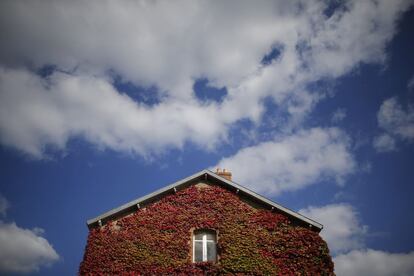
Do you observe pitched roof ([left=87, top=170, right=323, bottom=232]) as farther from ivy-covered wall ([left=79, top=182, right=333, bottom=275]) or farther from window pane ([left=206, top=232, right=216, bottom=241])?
window pane ([left=206, top=232, right=216, bottom=241])

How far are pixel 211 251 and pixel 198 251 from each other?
2.00 feet

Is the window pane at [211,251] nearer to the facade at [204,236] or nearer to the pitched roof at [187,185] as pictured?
the facade at [204,236]

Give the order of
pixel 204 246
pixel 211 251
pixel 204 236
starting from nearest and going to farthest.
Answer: pixel 211 251 → pixel 204 246 → pixel 204 236

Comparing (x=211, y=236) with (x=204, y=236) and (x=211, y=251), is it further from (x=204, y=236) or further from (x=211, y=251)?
(x=211, y=251)

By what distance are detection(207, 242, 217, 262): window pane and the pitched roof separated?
295 cm

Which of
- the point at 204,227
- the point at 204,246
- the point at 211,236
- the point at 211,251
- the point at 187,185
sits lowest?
the point at 211,251

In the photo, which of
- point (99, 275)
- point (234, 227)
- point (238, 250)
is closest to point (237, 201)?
point (234, 227)

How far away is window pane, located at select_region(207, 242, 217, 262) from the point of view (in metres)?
15.5

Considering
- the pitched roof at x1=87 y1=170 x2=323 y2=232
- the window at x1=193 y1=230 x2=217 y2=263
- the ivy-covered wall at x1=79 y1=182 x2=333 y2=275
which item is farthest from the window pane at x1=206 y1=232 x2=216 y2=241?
the pitched roof at x1=87 y1=170 x2=323 y2=232

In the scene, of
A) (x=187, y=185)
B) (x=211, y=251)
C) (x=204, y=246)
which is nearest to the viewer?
(x=211, y=251)

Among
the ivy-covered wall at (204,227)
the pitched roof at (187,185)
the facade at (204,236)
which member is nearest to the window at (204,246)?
the facade at (204,236)

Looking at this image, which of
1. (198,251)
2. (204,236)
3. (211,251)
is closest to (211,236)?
(204,236)

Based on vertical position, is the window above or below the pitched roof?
below

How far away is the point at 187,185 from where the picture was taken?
17.7 m
